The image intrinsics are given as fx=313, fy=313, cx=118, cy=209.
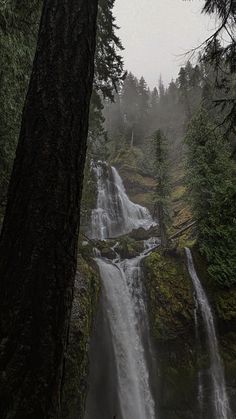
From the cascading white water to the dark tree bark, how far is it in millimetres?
15746

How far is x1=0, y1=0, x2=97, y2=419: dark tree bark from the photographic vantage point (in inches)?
64.4

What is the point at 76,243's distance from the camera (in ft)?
6.75

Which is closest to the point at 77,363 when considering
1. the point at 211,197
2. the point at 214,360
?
the point at 214,360

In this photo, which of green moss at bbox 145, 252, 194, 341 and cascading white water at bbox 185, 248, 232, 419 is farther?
green moss at bbox 145, 252, 194, 341

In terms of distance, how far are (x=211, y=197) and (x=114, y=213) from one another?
16429mm

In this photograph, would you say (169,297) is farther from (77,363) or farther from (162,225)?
(77,363)

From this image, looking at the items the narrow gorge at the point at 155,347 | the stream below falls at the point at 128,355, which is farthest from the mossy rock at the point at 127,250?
the narrow gorge at the point at 155,347

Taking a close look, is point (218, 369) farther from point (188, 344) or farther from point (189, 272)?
point (189, 272)

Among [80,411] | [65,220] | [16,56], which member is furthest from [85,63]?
[80,411]

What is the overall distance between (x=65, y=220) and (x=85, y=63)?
1228 mm

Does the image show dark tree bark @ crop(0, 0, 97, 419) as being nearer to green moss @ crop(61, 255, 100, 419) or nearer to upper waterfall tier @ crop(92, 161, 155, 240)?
green moss @ crop(61, 255, 100, 419)

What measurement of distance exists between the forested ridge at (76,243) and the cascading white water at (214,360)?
10 cm

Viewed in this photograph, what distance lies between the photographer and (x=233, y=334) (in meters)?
15.9

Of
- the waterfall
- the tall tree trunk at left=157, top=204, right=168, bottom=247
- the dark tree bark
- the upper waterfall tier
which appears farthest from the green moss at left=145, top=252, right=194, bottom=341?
the dark tree bark
